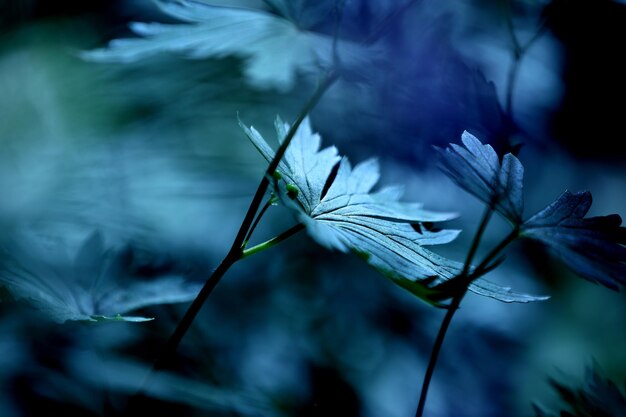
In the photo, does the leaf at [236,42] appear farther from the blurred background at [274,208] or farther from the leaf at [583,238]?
the leaf at [583,238]

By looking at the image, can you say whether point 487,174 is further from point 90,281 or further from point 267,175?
point 90,281

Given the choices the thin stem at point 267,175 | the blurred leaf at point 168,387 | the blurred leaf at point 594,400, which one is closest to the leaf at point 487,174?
the thin stem at point 267,175

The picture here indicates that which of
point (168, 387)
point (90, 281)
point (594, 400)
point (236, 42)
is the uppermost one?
point (236, 42)

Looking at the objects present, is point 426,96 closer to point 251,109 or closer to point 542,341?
point 251,109

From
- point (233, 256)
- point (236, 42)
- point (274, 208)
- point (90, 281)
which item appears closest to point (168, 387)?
point (90, 281)

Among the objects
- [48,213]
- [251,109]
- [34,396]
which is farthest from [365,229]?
[251,109]

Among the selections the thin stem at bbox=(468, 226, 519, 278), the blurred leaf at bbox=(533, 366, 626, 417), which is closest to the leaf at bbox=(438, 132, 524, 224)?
the thin stem at bbox=(468, 226, 519, 278)

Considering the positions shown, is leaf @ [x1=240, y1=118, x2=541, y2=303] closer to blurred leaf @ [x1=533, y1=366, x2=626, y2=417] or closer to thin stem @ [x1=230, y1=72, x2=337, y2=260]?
thin stem @ [x1=230, y1=72, x2=337, y2=260]
